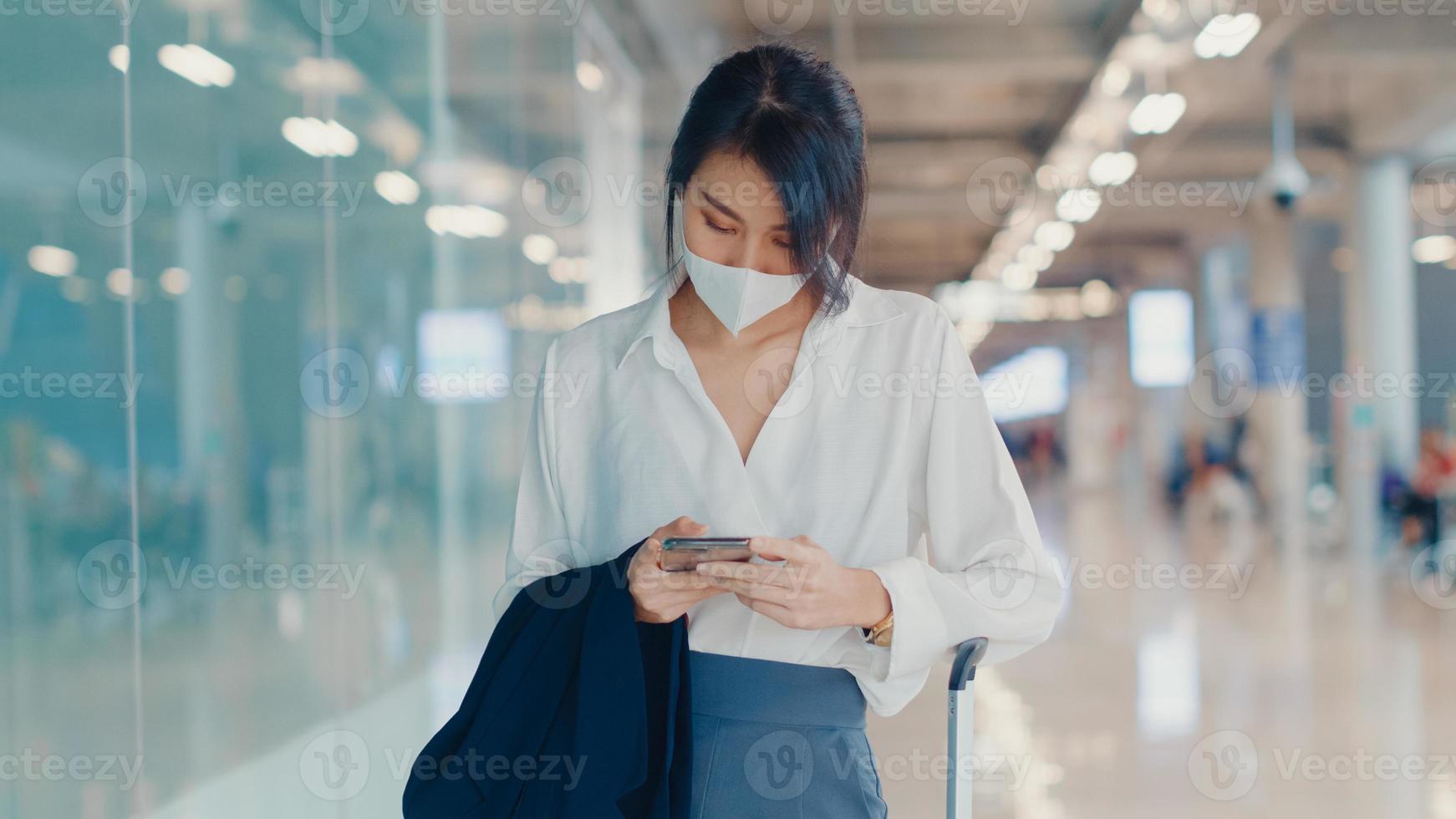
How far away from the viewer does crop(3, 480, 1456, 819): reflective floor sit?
258 centimetres

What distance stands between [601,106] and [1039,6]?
428cm

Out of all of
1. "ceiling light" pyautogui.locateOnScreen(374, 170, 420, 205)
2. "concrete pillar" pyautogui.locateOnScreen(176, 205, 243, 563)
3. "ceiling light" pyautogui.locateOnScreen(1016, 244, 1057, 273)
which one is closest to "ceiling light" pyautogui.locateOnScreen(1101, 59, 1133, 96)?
"ceiling light" pyautogui.locateOnScreen(374, 170, 420, 205)

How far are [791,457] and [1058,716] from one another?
15.3 feet

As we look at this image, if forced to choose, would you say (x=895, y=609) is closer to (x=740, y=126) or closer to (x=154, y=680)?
(x=740, y=126)

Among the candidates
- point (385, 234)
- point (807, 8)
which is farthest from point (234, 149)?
point (807, 8)

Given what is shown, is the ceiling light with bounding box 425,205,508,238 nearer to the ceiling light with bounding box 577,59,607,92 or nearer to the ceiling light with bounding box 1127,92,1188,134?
the ceiling light with bounding box 577,59,607,92

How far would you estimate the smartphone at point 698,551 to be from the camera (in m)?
1.12

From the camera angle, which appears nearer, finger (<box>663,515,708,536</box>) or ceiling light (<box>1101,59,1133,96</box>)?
finger (<box>663,515,708,536</box>)

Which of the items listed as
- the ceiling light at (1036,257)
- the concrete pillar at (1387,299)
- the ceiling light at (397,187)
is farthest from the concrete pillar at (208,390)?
the ceiling light at (1036,257)

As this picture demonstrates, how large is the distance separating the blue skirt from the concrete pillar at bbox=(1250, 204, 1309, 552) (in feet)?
47.9

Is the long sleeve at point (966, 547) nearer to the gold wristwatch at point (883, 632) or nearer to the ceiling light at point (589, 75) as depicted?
the gold wristwatch at point (883, 632)

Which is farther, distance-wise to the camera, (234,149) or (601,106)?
(601,106)

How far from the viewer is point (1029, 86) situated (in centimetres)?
1196

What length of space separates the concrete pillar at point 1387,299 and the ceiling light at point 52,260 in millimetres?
13555
